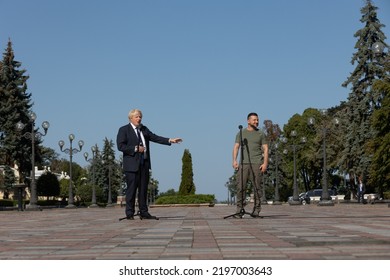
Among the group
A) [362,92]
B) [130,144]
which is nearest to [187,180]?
[362,92]

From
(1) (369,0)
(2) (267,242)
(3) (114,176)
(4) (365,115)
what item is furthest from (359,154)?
(3) (114,176)

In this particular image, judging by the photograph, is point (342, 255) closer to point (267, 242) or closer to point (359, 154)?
point (267, 242)

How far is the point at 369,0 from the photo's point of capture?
160 ft

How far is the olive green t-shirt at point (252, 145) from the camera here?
12391mm

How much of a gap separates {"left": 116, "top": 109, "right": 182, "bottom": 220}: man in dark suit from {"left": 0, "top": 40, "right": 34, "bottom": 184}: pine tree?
4808 centimetres

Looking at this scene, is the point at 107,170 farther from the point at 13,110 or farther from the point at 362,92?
the point at 362,92

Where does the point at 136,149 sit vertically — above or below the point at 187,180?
below

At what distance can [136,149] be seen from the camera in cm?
1234

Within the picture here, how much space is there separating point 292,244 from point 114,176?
105 m

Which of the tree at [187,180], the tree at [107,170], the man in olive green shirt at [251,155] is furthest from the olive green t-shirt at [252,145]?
the tree at [107,170]

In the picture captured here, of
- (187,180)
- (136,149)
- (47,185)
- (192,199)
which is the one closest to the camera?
(136,149)

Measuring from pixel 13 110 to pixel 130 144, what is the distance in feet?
169

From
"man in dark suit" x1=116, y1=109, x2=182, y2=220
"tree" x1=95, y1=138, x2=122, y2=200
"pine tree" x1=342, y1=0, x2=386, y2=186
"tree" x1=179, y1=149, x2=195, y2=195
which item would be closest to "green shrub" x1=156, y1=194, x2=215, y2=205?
"tree" x1=179, y1=149, x2=195, y2=195

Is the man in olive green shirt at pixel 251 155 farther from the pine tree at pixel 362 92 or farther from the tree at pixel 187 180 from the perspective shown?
the tree at pixel 187 180
